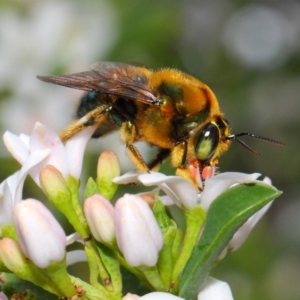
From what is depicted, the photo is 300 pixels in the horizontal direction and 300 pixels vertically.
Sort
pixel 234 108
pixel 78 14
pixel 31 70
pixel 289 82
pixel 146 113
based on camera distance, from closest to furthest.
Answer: pixel 146 113 → pixel 31 70 → pixel 78 14 → pixel 234 108 → pixel 289 82

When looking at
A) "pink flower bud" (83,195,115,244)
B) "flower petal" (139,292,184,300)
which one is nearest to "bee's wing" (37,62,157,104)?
"pink flower bud" (83,195,115,244)

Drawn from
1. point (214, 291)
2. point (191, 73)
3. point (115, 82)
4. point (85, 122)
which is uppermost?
point (115, 82)

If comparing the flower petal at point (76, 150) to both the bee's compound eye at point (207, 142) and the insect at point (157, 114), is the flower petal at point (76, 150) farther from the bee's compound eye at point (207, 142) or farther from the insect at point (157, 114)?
the bee's compound eye at point (207, 142)

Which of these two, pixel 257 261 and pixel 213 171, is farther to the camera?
pixel 257 261

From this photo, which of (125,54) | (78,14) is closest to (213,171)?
(125,54)

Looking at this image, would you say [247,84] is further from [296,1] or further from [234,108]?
[296,1]

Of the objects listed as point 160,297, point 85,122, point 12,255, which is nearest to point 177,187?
point 160,297

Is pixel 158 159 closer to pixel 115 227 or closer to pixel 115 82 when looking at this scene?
pixel 115 82

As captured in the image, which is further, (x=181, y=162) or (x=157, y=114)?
(x=157, y=114)
